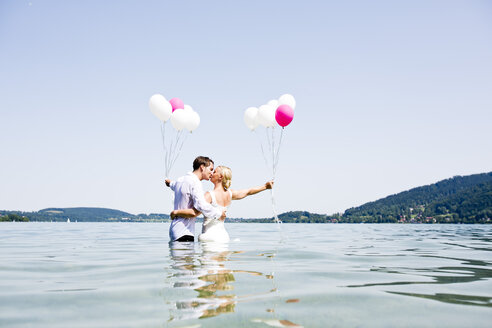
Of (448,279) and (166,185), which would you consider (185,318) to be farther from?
(166,185)

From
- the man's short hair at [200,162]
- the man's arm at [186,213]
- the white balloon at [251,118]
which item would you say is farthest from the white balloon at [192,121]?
the man's arm at [186,213]

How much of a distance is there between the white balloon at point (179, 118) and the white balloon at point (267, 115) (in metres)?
2.82

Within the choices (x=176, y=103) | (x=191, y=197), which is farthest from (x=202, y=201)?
(x=176, y=103)

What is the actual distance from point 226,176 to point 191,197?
106 cm

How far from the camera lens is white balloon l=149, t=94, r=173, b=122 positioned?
10648mm

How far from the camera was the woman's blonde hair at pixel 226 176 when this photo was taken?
883 centimetres

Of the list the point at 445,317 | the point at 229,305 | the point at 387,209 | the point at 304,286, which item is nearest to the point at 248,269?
the point at 304,286

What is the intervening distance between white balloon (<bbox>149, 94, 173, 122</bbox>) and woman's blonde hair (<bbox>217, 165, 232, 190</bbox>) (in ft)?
10.2

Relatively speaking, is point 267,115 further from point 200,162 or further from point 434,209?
point 434,209

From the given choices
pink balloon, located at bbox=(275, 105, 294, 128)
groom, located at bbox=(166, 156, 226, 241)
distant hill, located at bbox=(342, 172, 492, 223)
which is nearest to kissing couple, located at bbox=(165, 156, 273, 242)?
groom, located at bbox=(166, 156, 226, 241)

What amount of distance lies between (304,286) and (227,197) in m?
4.86

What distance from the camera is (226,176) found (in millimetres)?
8852

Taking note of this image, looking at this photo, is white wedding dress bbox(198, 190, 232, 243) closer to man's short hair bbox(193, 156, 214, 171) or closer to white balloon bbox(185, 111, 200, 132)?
man's short hair bbox(193, 156, 214, 171)

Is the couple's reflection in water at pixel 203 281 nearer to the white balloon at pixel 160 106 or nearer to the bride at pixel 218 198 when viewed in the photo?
the bride at pixel 218 198
